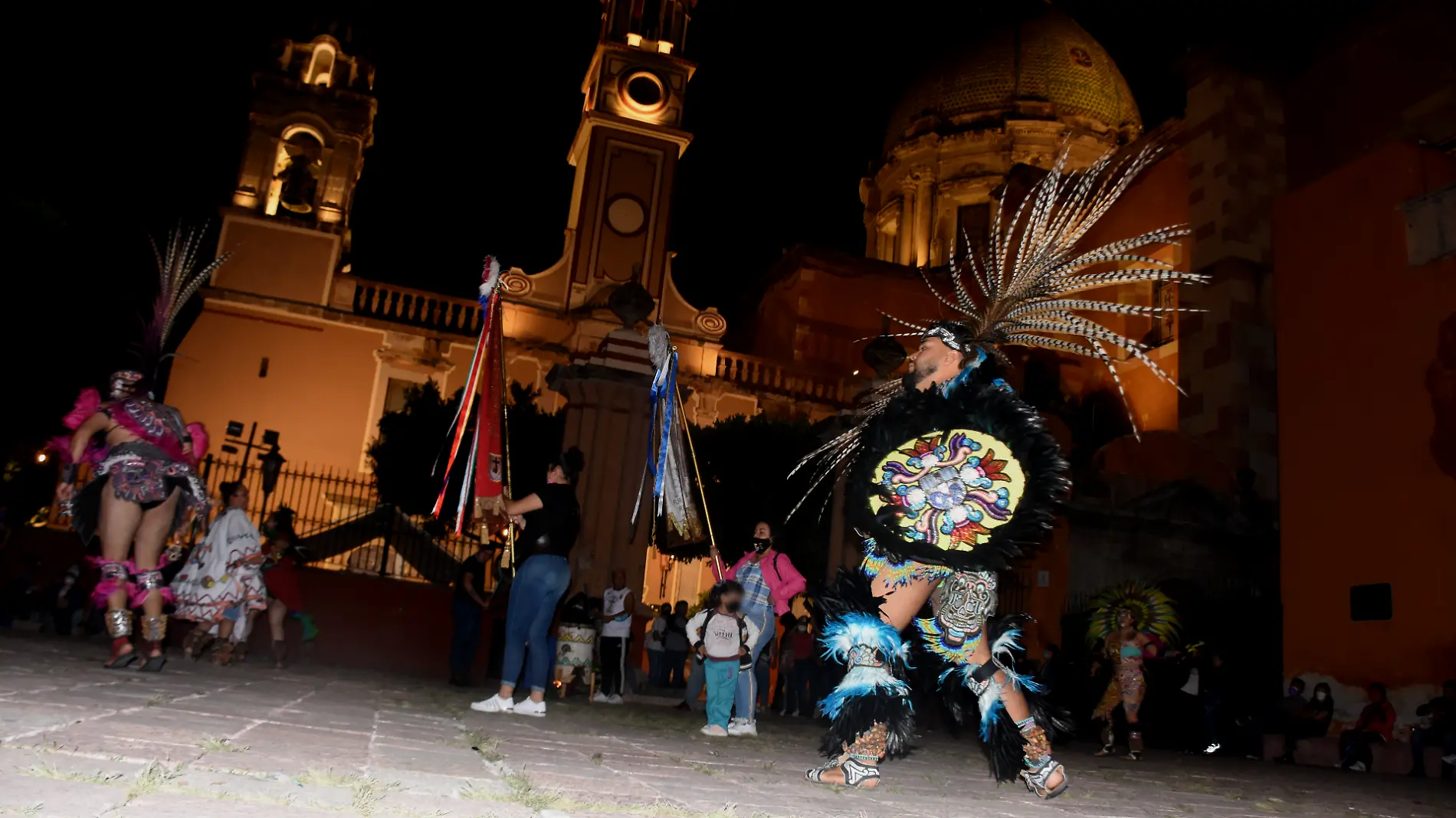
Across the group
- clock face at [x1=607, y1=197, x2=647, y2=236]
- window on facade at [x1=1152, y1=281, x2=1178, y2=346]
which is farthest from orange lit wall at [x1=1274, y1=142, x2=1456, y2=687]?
clock face at [x1=607, y1=197, x2=647, y2=236]

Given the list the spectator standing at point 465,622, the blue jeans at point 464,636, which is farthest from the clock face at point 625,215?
the blue jeans at point 464,636

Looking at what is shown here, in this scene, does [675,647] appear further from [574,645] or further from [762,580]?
[762,580]

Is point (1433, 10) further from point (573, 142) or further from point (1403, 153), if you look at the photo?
point (573, 142)

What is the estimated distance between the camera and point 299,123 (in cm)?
2881

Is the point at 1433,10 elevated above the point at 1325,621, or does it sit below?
above

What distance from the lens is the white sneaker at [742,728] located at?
778 centimetres

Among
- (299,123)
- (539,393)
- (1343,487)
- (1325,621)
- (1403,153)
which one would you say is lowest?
(1325,621)

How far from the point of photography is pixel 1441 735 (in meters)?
11.0

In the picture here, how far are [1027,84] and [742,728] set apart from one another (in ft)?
125

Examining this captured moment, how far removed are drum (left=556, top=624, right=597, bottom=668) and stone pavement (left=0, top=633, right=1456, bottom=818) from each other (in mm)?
3398

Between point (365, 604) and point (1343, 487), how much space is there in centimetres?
1265

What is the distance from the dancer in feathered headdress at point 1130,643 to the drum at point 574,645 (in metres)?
5.14

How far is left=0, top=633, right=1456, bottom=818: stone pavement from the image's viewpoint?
2.78m

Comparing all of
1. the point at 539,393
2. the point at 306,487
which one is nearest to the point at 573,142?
the point at 539,393
